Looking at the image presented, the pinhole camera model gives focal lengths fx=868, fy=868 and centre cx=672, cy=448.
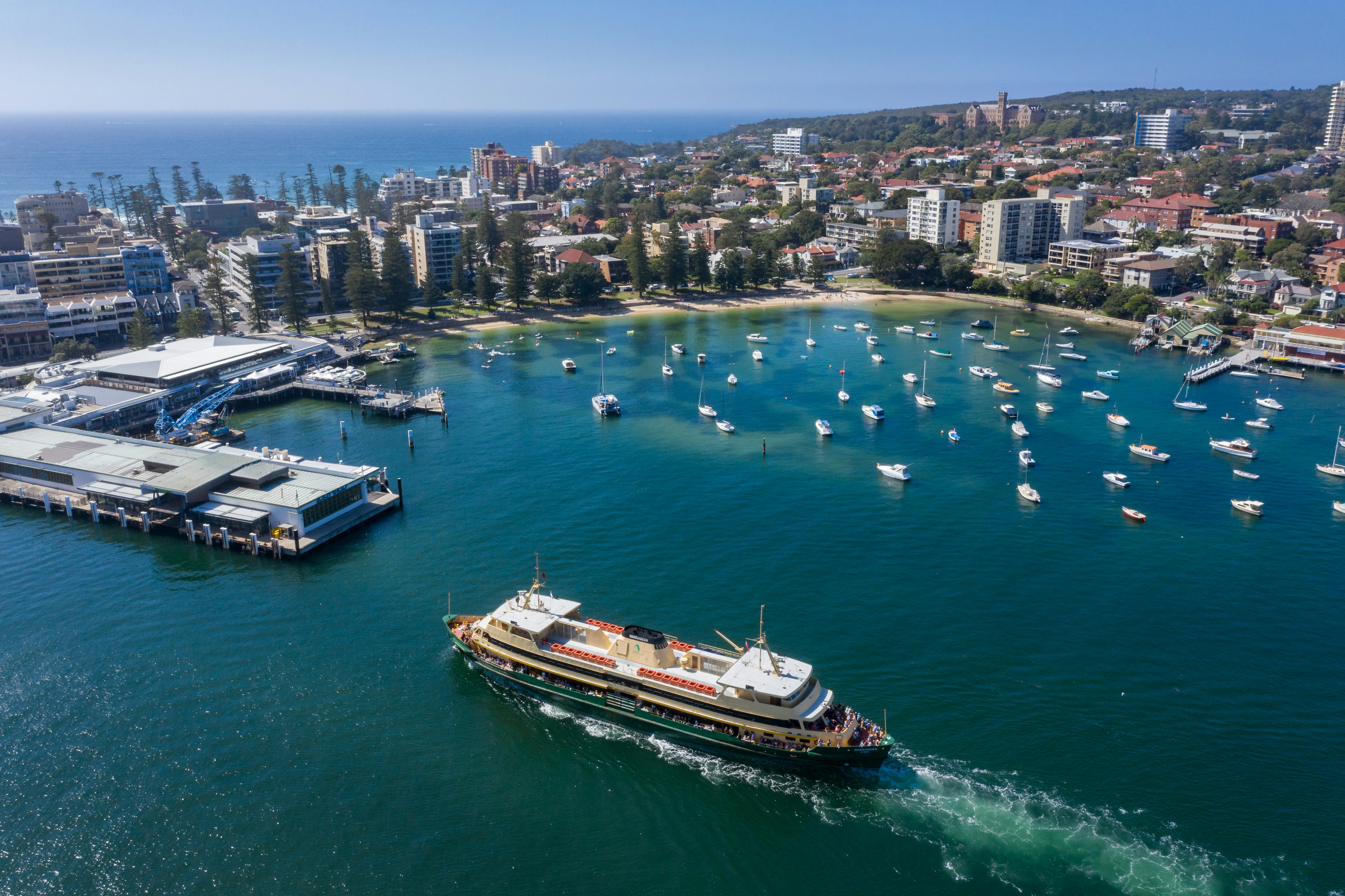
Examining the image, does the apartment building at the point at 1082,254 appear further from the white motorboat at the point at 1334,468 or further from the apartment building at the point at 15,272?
the apartment building at the point at 15,272

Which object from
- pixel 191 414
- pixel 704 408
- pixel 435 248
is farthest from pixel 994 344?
pixel 191 414

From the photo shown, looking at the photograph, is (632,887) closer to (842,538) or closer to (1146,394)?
(842,538)

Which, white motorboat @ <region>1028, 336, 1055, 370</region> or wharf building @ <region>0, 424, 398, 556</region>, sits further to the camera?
white motorboat @ <region>1028, 336, 1055, 370</region>

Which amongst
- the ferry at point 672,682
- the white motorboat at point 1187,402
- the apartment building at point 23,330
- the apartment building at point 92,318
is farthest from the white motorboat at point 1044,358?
the apartment building at point 23,330

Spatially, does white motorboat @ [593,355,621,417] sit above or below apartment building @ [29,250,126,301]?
below

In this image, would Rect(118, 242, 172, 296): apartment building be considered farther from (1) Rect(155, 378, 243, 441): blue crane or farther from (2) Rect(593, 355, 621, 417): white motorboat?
(2) Rect(593, 355, 621, 417): white motorboat

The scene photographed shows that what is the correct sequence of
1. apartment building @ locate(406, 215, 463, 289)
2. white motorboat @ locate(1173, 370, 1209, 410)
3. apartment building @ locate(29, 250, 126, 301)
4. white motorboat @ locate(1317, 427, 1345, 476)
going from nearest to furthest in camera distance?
white motorboat @ locate(1317, 427, 1345, 476)
white motorboat @ locate(1173, 370, 1209, 410)
apartment building @ locate(29, 250, 126, 301)
apartment building @ locate(406, 215, 463, 289)

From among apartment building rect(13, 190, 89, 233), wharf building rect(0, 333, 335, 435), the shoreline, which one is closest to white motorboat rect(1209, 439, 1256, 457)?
the shoreline

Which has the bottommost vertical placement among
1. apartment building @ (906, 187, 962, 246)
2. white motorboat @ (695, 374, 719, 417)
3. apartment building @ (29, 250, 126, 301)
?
white motorboat @ (695, 374, 719, 417)
